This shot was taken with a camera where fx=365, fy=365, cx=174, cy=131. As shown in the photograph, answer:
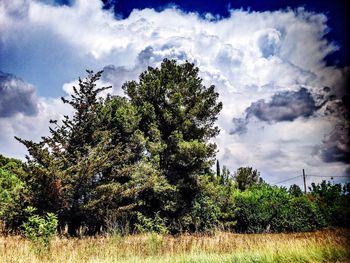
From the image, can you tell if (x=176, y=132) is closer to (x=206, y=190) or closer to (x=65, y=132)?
(x=206, y=190)

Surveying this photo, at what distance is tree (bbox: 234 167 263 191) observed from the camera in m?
39.3

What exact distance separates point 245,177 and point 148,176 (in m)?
21.4

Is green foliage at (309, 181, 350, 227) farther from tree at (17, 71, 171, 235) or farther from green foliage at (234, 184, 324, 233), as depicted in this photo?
tree at (17, 71, 171, 235)

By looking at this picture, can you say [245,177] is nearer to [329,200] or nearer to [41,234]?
[329,200]

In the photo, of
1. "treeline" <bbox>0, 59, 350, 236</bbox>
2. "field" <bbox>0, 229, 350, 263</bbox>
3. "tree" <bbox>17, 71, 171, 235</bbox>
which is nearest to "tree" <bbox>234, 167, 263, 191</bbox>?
"treeline" <bbox>0, 59, 350, 236</bbox>

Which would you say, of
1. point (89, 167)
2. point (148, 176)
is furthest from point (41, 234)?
point (148, 176)

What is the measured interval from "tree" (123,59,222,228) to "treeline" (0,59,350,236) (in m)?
0.07

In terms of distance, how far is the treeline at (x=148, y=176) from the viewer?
16328mm

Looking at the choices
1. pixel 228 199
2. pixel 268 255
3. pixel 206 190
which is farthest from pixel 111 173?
pixel 268 255

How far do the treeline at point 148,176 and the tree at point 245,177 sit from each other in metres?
11.6

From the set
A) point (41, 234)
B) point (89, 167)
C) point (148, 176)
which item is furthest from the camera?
point (148, 176)

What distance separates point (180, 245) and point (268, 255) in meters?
2.52

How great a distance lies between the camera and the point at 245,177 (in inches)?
1588

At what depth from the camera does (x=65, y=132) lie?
18.6m
